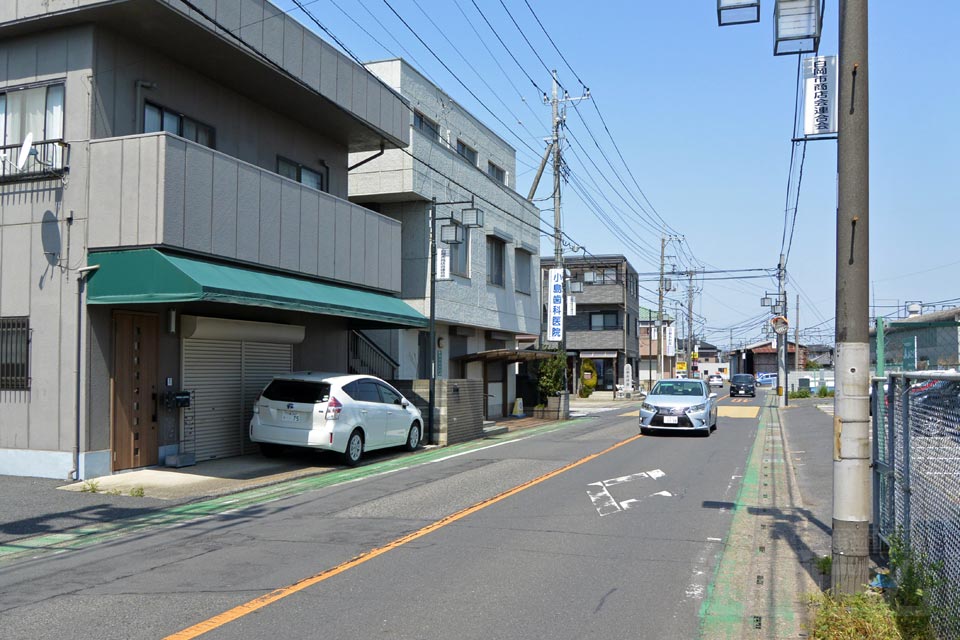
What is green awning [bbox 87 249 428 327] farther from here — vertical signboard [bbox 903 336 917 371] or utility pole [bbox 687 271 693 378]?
utility pole [bbox 687 271 693 378]

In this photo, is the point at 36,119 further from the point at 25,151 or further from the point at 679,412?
the point at 679,412

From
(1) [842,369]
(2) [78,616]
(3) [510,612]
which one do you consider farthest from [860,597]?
(2) [78,616]

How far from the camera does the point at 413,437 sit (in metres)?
17.8

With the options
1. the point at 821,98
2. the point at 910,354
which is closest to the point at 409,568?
the point at 821,98

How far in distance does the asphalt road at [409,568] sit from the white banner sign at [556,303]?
760 inches

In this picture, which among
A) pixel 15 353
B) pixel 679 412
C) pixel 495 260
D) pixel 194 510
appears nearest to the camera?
pixel 194 510

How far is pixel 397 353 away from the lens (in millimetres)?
23344

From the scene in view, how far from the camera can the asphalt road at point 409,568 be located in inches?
232

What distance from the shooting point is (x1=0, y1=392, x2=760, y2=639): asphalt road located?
5.90 metres

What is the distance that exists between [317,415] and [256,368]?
2900 mm

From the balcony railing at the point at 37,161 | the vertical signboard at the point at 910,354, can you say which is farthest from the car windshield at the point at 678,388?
the balcony railing at the point at 37,161

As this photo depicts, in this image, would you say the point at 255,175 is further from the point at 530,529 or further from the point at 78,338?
the point at 530,529

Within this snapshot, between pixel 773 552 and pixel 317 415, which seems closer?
pixel 773 552

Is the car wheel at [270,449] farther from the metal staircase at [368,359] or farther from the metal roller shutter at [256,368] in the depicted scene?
the metal staircase at [368,359]
